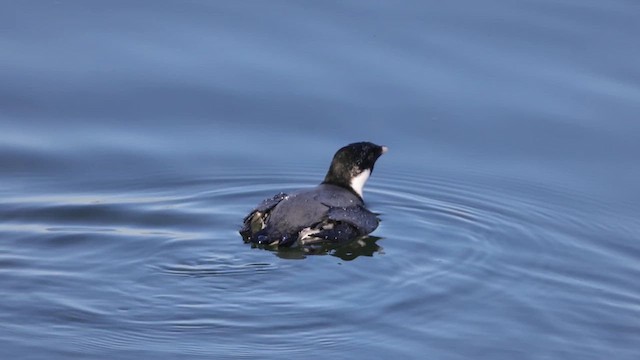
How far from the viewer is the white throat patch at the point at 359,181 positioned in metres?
14.2

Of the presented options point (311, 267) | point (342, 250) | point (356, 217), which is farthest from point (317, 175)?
point (311, 267)

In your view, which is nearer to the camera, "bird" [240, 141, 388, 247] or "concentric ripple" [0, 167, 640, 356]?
"concentric ripple" [0, 167, 640, 356]

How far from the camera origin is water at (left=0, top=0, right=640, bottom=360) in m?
10.8

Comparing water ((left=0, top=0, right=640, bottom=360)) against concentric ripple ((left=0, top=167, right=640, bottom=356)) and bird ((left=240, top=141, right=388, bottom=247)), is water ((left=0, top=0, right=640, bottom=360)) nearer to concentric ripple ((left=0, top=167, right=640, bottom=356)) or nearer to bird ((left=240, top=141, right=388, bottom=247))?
concentric ripple ((left=0, top=167, right=640, bottom=356))

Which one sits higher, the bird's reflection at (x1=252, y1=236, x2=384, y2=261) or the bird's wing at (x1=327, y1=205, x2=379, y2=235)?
the bird's wing at (x1=327, y1=205, x2=379, y2=235)

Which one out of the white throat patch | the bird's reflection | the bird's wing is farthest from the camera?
the white throat patch

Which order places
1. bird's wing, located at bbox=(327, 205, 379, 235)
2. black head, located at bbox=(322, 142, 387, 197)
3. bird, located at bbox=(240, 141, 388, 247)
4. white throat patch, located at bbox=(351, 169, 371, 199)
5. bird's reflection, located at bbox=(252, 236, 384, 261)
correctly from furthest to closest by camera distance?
1. white throat patch, located at bbox=(351, 169, 371, 199)
2. black head, located at bbox=(322, 142, 387, 197)
3. bird's wing, located at bbox=(327, 205, 379, 235)
4. bird, located at bbox=(240, 141, 388, 247)
5. bird's reflection, located at bbox=(252, 236, 384, 261)

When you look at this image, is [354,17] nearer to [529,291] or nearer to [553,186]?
[553,186]

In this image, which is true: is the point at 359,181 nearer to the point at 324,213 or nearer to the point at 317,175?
the point at 317,175

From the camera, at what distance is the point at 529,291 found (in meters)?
11.7

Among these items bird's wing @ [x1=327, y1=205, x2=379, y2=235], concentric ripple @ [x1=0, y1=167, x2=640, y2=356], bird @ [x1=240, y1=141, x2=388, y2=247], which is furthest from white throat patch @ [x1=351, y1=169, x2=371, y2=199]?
bird's wing @ [x1=327, y1=205, x2=379, y2=235]

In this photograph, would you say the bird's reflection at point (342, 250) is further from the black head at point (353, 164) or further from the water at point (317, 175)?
the black head at point (353, 164)

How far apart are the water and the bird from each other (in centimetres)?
21

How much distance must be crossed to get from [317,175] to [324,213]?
111cm
